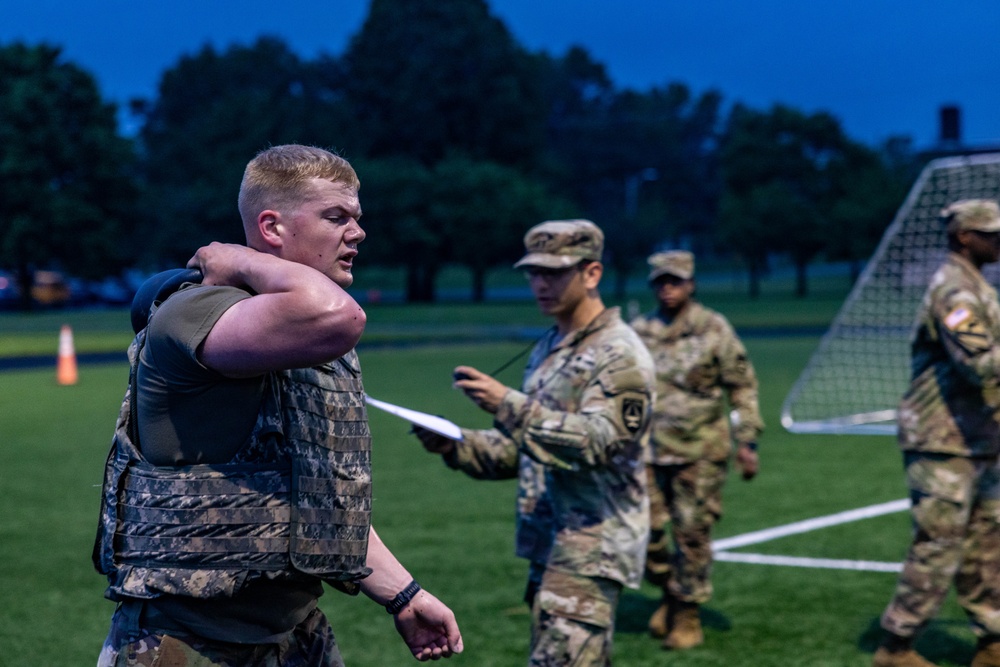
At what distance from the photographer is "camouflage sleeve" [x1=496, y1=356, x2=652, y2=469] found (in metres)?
4.41

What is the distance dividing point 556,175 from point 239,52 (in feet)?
115

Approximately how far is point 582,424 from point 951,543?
2564mm

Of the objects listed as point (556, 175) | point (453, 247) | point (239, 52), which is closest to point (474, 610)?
point (453, 247)

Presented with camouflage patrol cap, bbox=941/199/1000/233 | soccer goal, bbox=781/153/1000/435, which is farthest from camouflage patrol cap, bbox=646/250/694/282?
soccer goal, bbox=781/153/1000/435

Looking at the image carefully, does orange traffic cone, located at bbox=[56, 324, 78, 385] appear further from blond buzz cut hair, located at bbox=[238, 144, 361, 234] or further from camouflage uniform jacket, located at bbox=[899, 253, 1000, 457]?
blond buzz cut hair, located at bbox=[238, 144, 361, 234]

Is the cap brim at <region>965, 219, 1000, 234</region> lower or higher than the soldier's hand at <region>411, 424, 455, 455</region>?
higher

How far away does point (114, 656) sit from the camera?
111 inches

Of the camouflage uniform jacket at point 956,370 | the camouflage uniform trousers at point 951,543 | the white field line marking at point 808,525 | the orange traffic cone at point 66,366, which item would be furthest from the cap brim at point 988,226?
the orange traffic cone at point 66,366

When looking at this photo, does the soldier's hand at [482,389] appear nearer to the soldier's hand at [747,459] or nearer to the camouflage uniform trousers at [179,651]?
the camouflage uniform trousers at [179,651]

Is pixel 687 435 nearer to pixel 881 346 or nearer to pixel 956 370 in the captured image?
pixel 956 370

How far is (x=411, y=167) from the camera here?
60406 millimetres

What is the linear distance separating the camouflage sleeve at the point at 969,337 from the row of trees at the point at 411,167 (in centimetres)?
4628

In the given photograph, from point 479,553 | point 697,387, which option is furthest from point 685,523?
point 479,553

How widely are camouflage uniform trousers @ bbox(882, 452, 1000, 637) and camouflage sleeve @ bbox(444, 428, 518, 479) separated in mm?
2251
